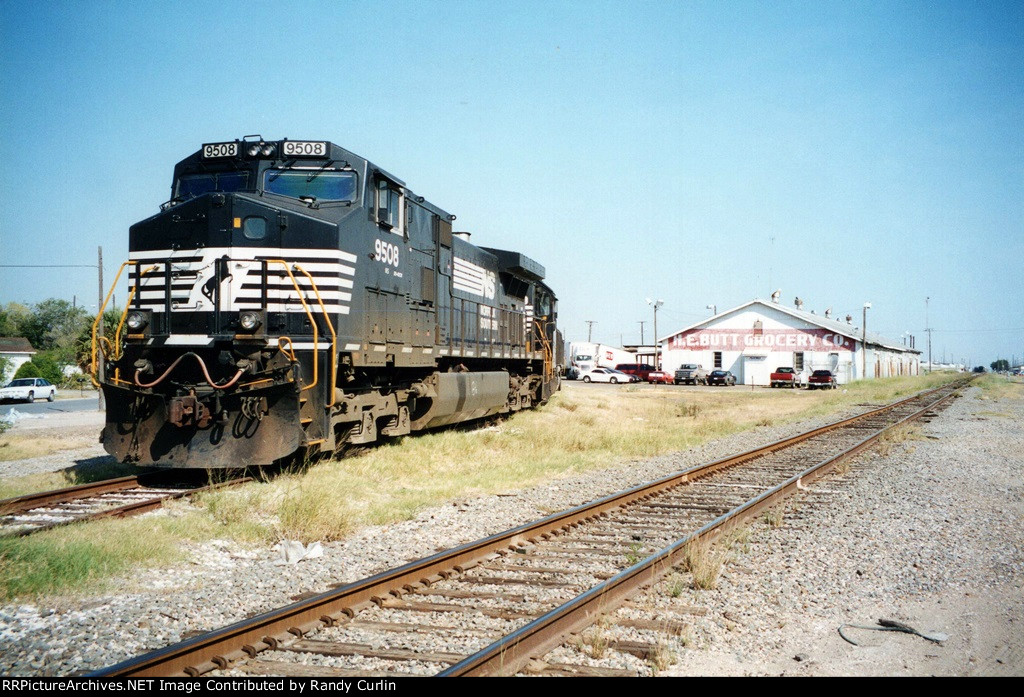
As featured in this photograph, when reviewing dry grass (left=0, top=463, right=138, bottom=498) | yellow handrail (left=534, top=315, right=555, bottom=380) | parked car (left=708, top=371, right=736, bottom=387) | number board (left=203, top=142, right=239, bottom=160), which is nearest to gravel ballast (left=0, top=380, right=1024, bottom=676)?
dry grass (left=0, top=463, right=138, bottom=498)

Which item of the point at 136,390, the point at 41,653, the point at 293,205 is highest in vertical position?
the point at 293,205

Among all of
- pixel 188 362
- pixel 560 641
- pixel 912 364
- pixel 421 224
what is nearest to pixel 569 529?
pixel 560 641

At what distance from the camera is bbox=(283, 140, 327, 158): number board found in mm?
9867

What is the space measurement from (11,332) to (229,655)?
89.2 meters

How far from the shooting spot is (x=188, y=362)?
880 centimetres

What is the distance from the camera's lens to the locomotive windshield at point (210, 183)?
32.2 feet

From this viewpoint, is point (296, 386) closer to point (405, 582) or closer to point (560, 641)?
point (405, 582)

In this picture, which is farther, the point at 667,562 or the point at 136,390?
the point at 136,390

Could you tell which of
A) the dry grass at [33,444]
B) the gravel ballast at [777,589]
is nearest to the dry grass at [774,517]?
the gravel ballast at [777,589]

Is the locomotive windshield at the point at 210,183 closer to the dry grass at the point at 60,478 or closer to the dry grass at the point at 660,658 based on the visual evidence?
the dry grass at the point at 60,478

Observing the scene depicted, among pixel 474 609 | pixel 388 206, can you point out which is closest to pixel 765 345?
pixel 388 206

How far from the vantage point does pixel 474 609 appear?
Answer: 188 inches

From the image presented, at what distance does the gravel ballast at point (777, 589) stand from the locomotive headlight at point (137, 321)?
3617 mm
